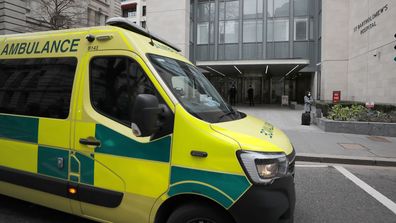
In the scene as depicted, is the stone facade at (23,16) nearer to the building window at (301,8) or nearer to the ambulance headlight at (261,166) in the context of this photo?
the building window at (301,8)

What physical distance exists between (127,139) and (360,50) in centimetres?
2124

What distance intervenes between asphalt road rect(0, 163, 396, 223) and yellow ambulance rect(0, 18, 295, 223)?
1.47ft

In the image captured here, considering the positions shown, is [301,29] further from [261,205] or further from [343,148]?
[261,205]

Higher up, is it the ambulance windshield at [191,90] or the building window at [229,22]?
the building window at [229,22]

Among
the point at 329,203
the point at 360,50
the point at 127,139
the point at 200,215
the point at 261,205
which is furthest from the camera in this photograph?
the point at 360,50

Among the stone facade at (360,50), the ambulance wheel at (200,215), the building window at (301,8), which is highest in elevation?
the building window at (301,8)

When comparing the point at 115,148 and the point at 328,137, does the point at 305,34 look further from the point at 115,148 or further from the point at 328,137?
the point at 115,148

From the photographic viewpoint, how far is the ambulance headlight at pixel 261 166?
279 centimetres

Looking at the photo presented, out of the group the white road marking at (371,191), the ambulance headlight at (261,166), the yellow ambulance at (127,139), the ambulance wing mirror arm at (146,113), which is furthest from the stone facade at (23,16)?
the ambulance headlight at (261,166)

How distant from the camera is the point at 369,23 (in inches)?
756

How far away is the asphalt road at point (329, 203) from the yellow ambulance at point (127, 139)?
447 millimetres

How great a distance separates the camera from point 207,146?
2877 mm

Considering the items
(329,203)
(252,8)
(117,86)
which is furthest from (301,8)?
(117,86)

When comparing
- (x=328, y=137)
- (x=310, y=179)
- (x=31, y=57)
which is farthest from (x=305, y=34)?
(x=31, y=57)
